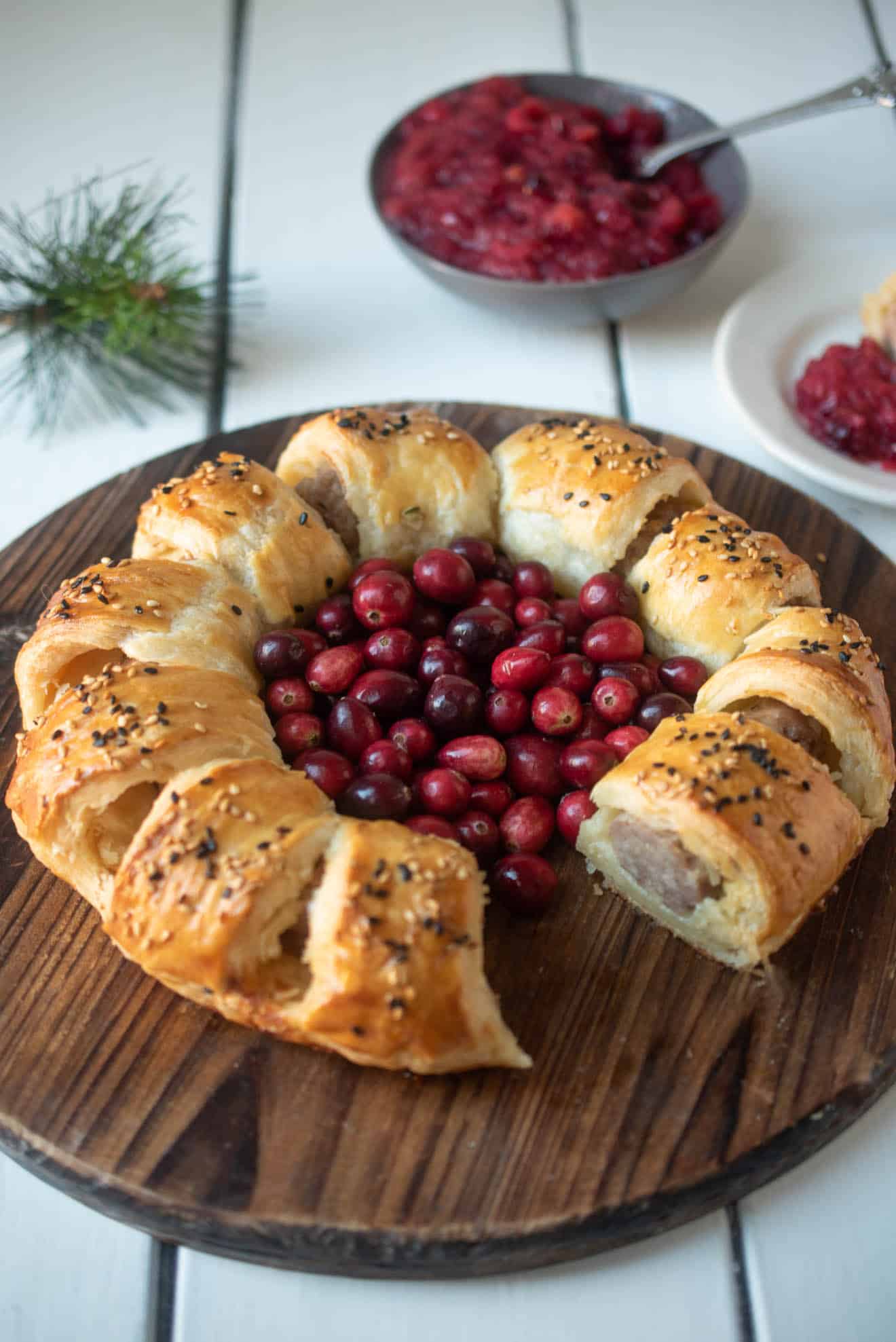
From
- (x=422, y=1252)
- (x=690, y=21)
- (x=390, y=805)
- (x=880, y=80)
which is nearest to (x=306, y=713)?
(x=390, y=805)

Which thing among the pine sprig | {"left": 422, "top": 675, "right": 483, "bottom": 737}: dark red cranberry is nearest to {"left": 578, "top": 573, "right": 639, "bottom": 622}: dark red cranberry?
{"left": 422, "top": 675, "right": 483, "bottom": 737}: dark red cranberry

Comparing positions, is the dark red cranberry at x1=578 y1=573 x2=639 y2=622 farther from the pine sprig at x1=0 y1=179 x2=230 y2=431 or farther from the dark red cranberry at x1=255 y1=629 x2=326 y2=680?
the pine sprig at x1=0 y1=179 x2=230 y2=431

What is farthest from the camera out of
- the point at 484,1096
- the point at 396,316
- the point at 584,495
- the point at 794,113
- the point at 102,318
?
the point at 396,316

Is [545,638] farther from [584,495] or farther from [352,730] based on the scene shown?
[352,730]

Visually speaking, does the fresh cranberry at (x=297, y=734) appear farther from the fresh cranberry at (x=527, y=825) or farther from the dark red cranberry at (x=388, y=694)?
the fresh cranberry at (x=527, y=825)

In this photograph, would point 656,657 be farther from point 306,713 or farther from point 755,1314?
point 755,1314


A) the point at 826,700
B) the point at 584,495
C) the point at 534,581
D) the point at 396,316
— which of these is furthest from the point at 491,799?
the point at 396,316
